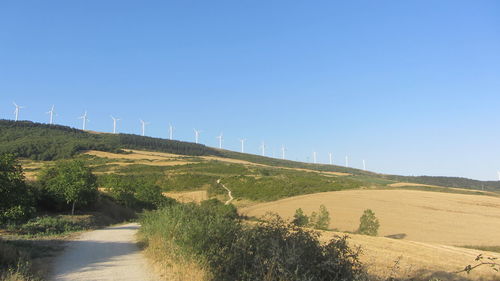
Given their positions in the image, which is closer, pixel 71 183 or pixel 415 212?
pixel 71 183

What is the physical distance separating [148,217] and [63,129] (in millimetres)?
146859

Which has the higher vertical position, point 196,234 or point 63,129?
point 63,129

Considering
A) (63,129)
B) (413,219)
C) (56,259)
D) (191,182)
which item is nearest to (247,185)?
(191,182)

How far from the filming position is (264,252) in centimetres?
863

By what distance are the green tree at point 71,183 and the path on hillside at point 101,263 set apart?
12422 millimetres

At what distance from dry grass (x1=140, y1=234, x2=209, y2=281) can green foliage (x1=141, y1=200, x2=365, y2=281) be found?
0.56 feet

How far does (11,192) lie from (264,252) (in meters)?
13.0

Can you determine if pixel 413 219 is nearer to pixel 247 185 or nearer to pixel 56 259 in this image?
pixel 247 185

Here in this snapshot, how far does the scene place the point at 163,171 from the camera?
8862 centimetres

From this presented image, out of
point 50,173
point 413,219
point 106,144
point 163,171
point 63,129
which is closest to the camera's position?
point 50,173

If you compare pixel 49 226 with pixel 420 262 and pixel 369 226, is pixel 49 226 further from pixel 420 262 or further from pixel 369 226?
pixel 369 226

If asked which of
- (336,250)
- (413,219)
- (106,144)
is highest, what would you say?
(106,144)

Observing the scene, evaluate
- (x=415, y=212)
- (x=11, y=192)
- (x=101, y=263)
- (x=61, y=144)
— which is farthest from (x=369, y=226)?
(x=61, y=144)

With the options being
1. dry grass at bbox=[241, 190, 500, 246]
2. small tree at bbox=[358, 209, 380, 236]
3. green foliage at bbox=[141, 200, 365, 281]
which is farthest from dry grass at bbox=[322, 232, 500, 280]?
dry grass at bbox=[241, 190, 500, 246]
